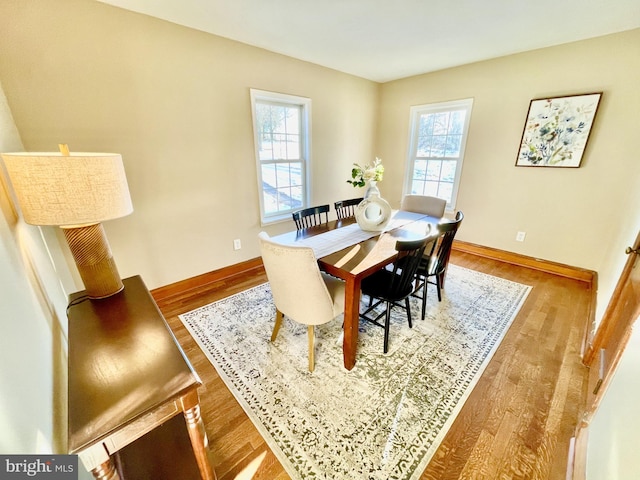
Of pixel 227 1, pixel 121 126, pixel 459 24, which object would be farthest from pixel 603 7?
pixel 121 126

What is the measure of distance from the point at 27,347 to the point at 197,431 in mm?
595

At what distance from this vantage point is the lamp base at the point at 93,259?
1147mm

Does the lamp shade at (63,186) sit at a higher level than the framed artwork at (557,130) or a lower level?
lower

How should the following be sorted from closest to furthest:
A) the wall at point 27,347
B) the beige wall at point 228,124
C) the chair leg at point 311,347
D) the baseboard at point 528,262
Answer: the wall at point 27,347
the chair leg at point 311,347
the beige wall at point 228,124
the baseboard at point 528,262

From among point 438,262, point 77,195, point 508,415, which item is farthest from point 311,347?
point 77,195

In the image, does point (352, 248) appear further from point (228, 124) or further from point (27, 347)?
point (228, 124)

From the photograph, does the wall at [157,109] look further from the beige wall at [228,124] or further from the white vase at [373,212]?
the white vase at [373,212]

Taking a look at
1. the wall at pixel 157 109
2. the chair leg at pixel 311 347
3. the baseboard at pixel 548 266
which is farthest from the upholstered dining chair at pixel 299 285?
the baseboard at pixel 548 266

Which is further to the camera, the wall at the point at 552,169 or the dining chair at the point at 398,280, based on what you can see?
the wall at the point at 552,169

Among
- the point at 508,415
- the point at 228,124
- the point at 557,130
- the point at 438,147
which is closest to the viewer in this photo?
the point at 508,415

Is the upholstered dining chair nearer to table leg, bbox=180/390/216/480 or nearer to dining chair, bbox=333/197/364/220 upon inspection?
table leg, bbox=180/390/216/480

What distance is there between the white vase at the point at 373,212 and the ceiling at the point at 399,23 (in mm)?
1371

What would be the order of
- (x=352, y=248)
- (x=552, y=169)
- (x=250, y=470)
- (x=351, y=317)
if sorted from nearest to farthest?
1. (x=250, y=470)
2. (x=351, y=317)
3. (x=352, y=248)
4. (x=552, y=169)

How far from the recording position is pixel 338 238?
2.04m
